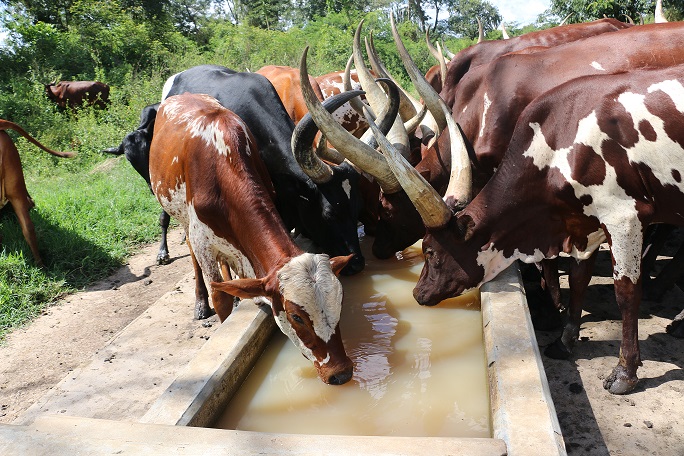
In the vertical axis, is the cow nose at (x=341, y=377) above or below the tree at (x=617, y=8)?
above

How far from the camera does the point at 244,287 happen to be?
3.03 m

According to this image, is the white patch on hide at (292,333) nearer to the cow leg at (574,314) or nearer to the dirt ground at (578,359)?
the dirt ground at (578,359)

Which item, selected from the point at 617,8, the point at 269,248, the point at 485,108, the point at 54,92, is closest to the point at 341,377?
the point at 269,248

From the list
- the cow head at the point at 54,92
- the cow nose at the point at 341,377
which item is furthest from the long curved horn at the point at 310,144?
the cow head at the point at 54,92

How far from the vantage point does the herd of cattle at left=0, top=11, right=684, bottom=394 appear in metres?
3.01

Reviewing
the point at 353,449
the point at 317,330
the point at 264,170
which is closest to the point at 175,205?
the point at 264,170

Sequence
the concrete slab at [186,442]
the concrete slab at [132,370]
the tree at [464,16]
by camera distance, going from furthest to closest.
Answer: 1. the tree at [464,16]
2. the concrete slab at [132,370]
3. the concrete slab at [186,442]

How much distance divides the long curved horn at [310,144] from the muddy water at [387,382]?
0.89 metres

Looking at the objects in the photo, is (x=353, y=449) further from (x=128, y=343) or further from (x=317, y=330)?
(x=128, y=343)

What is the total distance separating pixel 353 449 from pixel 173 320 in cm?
302

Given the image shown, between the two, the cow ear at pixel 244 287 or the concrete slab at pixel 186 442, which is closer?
the concrete slab at pixel 186 442

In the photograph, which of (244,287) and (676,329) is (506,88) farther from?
(244,287)

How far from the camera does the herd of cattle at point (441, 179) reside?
3.01 metres

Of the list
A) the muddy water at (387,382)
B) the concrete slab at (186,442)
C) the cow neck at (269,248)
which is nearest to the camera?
the concrete slab at (186,442)
